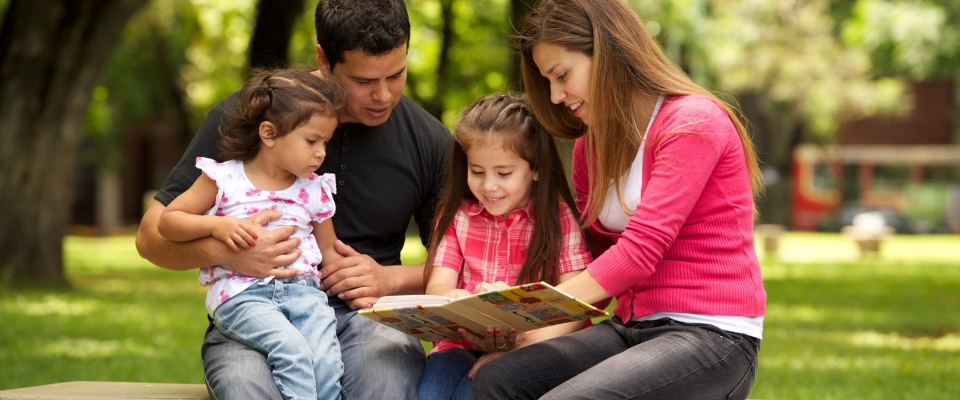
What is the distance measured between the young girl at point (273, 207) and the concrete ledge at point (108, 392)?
0.30 meters

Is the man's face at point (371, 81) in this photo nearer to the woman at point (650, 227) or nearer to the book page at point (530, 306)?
the woman at point (650, 227)

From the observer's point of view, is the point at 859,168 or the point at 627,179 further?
the point at 859,168

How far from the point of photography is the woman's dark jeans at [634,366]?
9.65 ft

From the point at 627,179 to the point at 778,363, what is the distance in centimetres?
440

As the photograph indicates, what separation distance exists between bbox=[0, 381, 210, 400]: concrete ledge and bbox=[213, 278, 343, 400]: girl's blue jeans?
0.29 m

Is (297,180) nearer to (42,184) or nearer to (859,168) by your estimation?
(42,184)

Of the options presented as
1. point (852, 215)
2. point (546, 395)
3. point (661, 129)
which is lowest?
point (852, 215)

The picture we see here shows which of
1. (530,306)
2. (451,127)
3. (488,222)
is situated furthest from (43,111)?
(530,306)

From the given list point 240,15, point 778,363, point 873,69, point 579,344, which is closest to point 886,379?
point 778,363

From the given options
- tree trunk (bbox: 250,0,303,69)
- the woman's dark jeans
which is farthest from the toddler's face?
tree trunk (bbox: 250,0,303,69)

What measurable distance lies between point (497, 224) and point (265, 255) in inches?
30.5

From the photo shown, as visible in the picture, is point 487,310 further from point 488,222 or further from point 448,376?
point 488,222

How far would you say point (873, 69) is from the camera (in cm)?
2938

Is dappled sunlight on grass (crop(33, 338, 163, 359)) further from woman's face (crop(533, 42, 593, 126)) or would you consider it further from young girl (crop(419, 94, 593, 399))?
woman's face (crop(533, 42, 593, 126))
